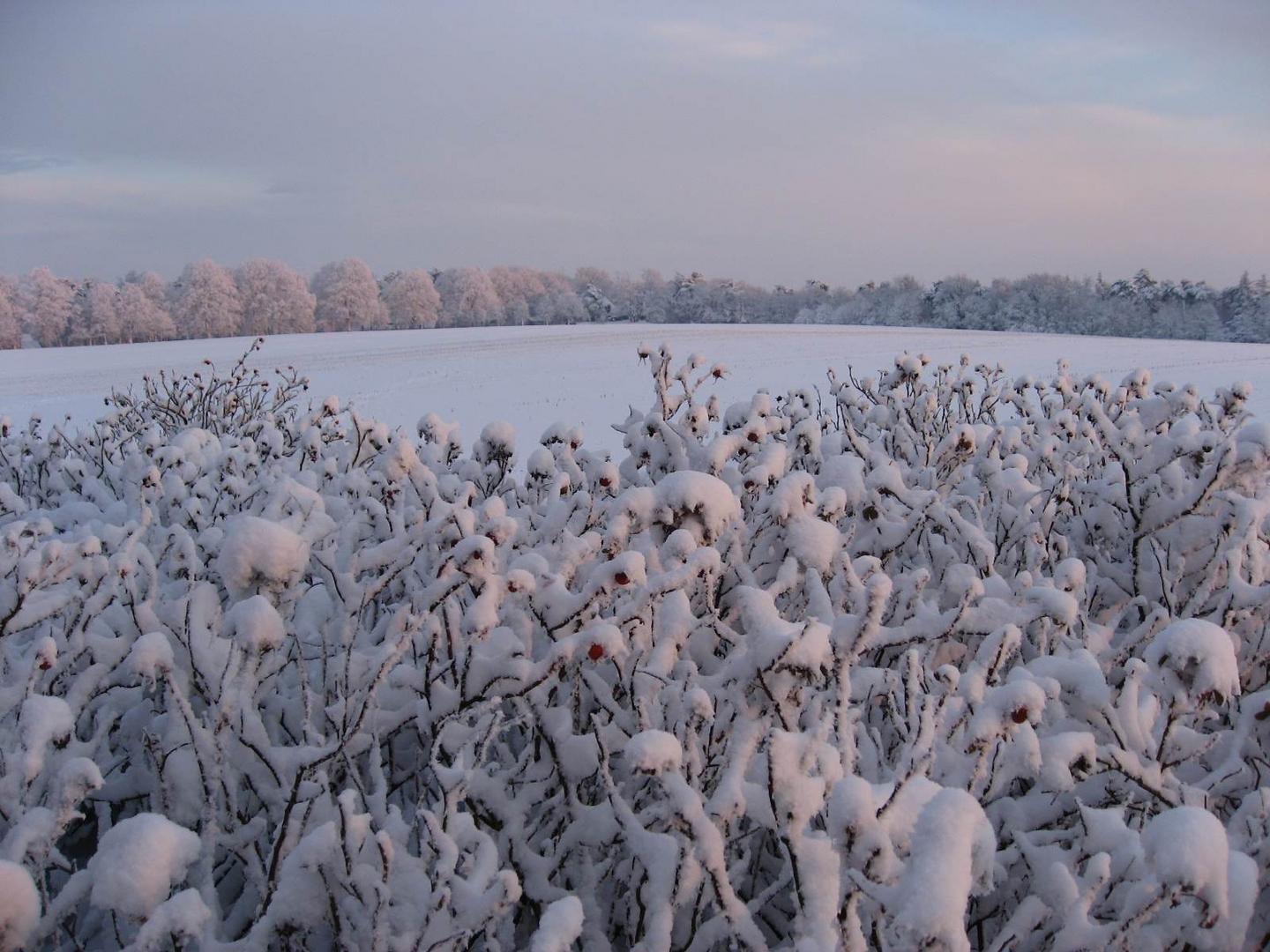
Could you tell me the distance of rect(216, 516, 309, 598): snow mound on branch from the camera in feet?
4.66

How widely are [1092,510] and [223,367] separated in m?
27.0

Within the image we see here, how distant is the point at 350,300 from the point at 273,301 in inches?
221

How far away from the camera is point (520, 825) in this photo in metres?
1.76

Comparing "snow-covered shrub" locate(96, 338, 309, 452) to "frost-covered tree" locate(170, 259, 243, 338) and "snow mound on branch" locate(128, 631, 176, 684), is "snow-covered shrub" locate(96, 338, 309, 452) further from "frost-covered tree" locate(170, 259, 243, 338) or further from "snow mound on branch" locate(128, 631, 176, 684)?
"frost-covered tree" locate(170, 259, 243, 338)

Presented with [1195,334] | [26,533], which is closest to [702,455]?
[26,533]

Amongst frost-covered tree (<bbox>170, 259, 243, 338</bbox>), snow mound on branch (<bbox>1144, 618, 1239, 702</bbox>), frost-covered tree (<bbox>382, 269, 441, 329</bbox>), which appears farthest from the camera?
frost-covered tree (<bbox>382, 269, 441, 329</bbox>)

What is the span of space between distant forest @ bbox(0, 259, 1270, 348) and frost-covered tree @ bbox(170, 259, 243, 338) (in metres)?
0.08

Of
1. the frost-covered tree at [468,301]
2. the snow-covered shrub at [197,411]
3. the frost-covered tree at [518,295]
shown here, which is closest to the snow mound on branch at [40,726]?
the snow-covered shrub at [197,411]

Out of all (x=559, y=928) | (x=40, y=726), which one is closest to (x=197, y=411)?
(x=40, y=726)

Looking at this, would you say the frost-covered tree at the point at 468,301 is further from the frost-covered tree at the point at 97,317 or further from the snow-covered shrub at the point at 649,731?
the snow-covered shrub at the point at 649,731

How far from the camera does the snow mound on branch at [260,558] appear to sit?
142 cm

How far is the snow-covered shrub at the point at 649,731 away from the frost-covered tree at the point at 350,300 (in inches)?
2475

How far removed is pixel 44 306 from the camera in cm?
5816

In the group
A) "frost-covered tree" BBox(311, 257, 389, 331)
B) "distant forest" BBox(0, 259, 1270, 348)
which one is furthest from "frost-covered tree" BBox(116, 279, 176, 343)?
"frost-covered tree" BBox(311, 257, 389, 331)
